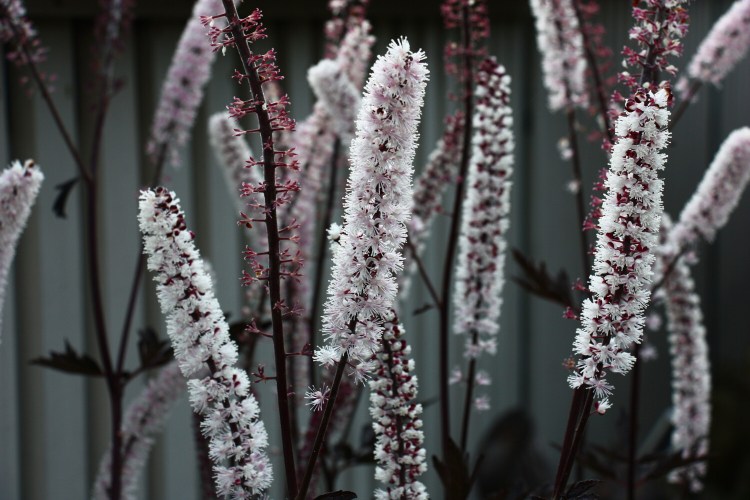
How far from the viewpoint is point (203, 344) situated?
77 centimetres

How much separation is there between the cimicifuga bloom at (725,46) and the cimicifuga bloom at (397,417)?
0.89 m

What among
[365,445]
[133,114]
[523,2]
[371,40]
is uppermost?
[523,2]

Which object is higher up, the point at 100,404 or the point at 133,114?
the point at 133,114

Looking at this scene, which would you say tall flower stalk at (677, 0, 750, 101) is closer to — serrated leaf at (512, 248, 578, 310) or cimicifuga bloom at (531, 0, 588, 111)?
cimicifuga bloom at (531, 0, 588, 111)

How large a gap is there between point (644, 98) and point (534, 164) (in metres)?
2.58

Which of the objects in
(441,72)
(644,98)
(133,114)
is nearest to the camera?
(644,98)

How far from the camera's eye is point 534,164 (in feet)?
10.8

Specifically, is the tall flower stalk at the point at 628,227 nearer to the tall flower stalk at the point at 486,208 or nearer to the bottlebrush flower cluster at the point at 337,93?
the tall flower stalk at the point at 486,208

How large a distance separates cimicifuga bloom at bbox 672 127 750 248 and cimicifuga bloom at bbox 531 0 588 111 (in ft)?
0.80

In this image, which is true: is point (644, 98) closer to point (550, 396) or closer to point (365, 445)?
point (365, 445)

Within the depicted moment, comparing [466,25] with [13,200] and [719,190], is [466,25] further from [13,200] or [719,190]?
[13,200]

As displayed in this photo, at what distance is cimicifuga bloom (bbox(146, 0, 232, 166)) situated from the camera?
1352 millimetres

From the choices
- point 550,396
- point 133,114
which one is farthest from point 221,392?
point 550,396

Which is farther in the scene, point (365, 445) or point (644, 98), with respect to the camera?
point (365, 445)
